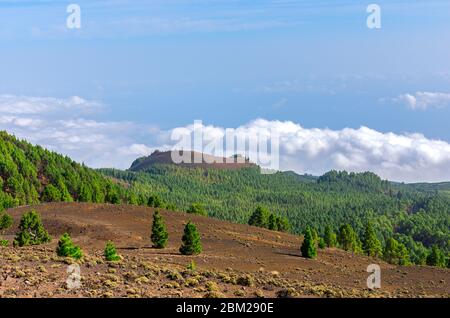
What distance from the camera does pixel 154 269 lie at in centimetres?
3878

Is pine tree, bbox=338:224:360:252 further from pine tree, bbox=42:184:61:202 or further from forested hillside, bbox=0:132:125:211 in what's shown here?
pine tree, bbox=42:184:61:202

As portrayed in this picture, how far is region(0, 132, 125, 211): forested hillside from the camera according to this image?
383 feet

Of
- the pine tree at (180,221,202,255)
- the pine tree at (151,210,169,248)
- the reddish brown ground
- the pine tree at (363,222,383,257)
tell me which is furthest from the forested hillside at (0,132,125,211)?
the pine tree at (180,221,202,255)

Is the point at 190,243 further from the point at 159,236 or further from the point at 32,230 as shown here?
the point at 32,230

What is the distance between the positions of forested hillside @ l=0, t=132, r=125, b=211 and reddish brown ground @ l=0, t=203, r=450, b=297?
29.0m

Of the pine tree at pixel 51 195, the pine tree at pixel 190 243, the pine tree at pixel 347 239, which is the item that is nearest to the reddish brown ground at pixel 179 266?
the pine tree at pixel 190 243

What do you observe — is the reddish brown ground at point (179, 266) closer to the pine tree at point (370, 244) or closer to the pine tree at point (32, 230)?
the pine tree at point (32, 230)

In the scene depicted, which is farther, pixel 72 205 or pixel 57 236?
pixel 72 205

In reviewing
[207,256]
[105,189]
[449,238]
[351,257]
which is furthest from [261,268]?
[449,238]

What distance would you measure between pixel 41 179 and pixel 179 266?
360 ft

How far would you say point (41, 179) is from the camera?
485 feet
